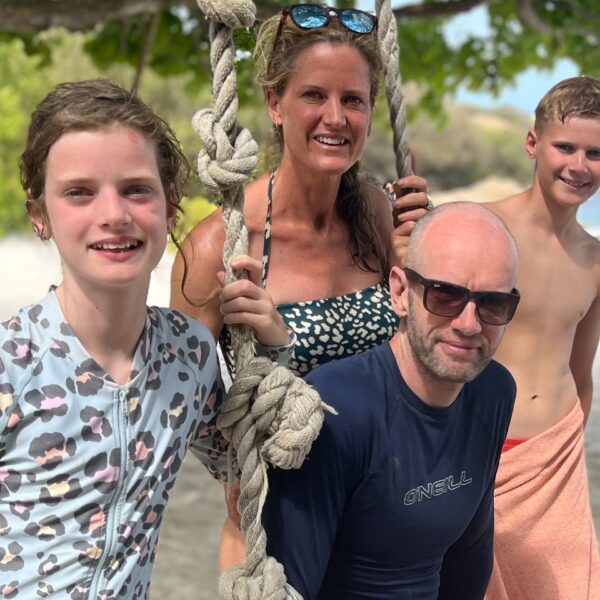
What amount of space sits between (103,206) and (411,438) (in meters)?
0.75

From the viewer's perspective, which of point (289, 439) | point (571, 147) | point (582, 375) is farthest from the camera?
point (582, 375)

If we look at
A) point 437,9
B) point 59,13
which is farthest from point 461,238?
point 437,9

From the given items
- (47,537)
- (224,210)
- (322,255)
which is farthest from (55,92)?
(322,255)

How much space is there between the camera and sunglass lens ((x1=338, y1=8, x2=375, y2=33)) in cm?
242

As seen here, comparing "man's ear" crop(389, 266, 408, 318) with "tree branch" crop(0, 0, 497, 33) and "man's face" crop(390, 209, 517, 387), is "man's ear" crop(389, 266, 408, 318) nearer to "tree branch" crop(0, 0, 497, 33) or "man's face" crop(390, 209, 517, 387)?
"man's face" crop(390, 209, 517, 387)

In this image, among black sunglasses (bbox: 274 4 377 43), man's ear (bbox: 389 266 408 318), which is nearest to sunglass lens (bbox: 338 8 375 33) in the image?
black sunglasses (bbox: 274 4 377 43)

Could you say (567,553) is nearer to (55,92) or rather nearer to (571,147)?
(571,147)

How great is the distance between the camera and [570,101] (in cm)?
279

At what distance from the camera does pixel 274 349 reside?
2.00 m

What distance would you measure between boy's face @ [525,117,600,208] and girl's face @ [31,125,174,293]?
1.43 metres

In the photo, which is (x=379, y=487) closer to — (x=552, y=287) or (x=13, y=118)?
(x=552, y=287)

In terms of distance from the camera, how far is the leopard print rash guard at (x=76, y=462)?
5.57 feet

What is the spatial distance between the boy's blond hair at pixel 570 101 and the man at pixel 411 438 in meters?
0.92

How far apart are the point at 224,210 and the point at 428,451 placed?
62 cm
